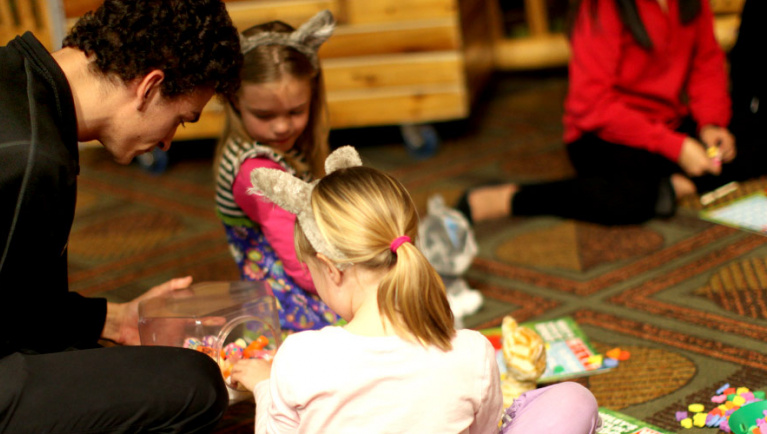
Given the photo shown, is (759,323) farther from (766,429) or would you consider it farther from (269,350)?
(269,350)

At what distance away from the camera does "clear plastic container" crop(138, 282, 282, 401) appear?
133 centimetres

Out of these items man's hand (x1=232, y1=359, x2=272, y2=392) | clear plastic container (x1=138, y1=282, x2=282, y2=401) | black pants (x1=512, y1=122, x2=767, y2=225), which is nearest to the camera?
man's hand (x1=232, y1=359, x2=272, y2=392)

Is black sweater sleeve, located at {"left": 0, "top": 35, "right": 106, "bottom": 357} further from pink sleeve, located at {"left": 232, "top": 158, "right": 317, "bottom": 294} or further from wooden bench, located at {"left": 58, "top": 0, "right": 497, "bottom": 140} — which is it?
wooden bench, located at {"left": 58, "top": 0, "right": 497, "bottom": 140}

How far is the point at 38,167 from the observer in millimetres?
978

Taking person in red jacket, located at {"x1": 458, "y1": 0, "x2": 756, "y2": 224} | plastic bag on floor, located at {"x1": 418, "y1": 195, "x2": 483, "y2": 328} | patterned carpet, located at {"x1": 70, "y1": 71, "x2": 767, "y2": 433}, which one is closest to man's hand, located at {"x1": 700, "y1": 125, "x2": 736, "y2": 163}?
person in red jacket, located at {"x1": 458, "y1": 0, "x2": 756, "y2": 224}

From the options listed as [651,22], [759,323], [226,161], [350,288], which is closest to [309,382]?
[350,288]

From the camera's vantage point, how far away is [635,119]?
211cm

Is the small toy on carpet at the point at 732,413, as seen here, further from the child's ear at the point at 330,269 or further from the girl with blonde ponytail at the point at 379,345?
the child's ear at the point at 330,269

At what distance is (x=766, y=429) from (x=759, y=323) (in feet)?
1.31

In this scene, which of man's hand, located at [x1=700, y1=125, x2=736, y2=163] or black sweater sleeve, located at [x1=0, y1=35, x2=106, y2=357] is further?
man's hand, located at [x1=700, y1=125, x2=736, y2=163]

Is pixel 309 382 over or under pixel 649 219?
over

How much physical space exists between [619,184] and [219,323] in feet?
3.71

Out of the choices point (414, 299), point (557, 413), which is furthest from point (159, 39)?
point (557, 413)

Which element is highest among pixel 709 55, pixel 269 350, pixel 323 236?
pixel 323 236
